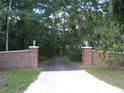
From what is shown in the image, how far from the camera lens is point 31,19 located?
123 ft

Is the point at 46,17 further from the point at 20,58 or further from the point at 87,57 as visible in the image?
the point at 20,58

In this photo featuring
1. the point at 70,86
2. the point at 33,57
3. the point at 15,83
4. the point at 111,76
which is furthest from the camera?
the point at 33,57

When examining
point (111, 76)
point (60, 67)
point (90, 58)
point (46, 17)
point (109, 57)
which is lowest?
point (60, 67)

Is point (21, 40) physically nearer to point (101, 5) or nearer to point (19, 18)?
point (19, 18)

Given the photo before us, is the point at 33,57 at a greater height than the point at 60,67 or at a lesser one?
greater

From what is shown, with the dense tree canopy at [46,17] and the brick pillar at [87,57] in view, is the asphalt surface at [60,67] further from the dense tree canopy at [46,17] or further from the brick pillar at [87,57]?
the dense tree canopy at [46,17]

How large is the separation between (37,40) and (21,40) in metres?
2.09

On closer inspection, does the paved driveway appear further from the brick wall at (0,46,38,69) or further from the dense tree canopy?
the dense tree canopy

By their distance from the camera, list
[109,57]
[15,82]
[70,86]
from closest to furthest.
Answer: [70,86], [15,82], [109,57]

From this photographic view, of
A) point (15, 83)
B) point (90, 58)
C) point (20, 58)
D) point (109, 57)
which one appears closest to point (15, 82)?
point (15, 83)

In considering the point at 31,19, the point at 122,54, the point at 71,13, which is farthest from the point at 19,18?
the point at 122,54

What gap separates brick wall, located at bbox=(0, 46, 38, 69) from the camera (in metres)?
29.6

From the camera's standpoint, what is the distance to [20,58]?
97.5ft

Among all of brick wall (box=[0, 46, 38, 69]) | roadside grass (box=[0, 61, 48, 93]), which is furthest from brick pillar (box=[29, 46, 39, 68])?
roadside grass (box=[0, 61, 48, 93])
